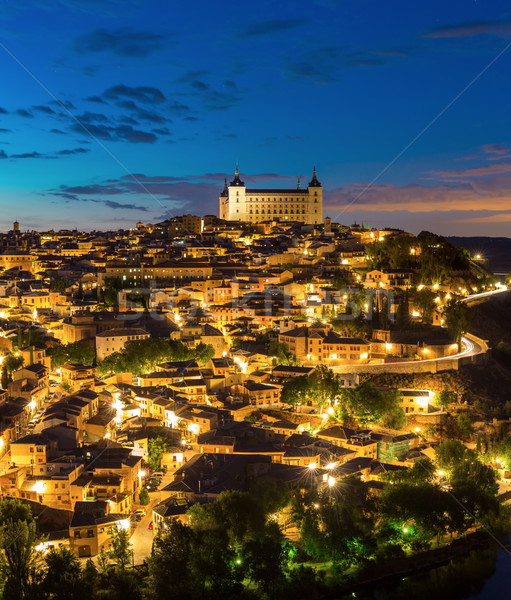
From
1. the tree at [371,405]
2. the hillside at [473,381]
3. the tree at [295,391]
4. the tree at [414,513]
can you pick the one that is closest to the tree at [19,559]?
the tree at [414,513]

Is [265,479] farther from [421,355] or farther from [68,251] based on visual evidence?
[68,251]

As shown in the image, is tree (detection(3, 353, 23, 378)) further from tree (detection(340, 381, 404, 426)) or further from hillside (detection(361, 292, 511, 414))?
hillside (detection(361, 292, 511, 414))

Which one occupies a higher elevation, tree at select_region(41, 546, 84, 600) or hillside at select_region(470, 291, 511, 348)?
hillside at select_region(470, 291, 511, 348)

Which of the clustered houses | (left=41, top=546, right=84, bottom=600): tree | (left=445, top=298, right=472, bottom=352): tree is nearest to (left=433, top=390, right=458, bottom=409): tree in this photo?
the clustered houses

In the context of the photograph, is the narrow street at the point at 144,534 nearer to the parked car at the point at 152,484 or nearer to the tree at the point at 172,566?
the parked car at the point at 152,484

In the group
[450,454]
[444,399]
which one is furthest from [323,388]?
[450,454]

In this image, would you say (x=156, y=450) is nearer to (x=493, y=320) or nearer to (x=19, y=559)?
(x=19, y=559)
